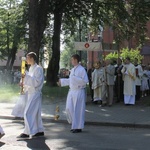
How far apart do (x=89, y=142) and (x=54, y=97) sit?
37.8 feet

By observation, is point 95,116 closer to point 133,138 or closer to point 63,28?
point 133,138

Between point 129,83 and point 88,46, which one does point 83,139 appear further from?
point 88,46

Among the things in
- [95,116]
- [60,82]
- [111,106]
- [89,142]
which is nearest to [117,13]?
[111,106]

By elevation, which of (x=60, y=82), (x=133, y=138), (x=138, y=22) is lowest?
(x=133, y=138)

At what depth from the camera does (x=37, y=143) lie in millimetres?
9055

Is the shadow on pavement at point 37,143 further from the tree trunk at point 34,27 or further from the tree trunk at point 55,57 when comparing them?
the tree trunk at point 55,57

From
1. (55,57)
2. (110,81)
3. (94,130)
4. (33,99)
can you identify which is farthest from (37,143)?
(55,57)

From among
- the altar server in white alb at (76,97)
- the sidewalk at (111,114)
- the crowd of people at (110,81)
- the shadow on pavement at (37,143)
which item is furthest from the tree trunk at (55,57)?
the shadow on pavement at (37,143)

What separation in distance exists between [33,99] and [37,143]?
119 centimetres

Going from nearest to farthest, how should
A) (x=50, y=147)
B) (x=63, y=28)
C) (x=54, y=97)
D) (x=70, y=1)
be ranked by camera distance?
(x=50, y=147) → (x=54, y=97) → (x=70, y=1) → (x=63, y=28)

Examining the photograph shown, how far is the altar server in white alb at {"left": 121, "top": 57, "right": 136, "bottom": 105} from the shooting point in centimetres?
1719

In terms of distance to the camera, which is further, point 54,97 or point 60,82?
point 54,97

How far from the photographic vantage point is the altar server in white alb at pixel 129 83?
56.4 ft

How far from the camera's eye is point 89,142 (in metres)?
9.21
